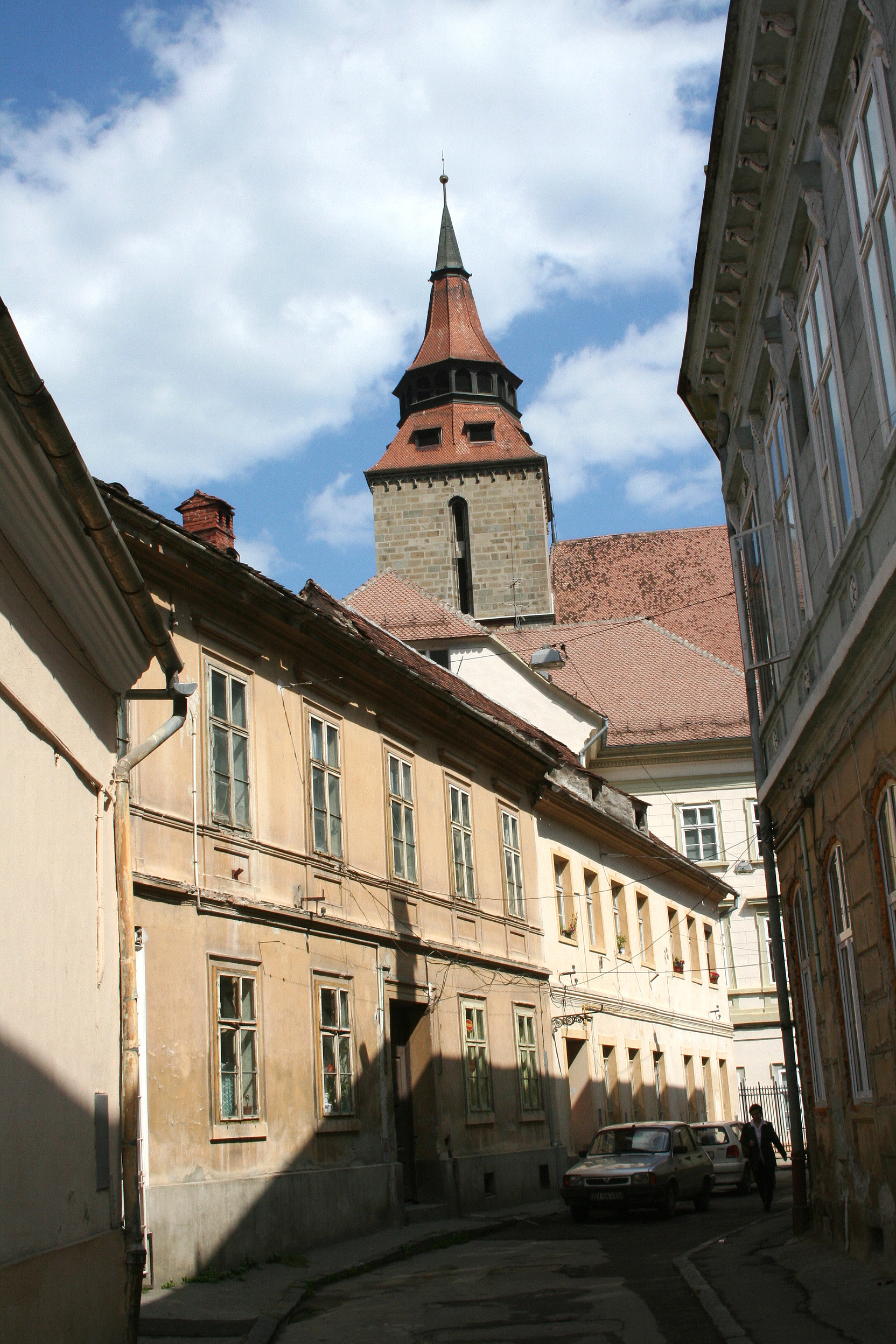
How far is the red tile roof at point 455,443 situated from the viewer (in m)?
61.1

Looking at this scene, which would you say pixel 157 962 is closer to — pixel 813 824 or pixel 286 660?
pixel 286 660

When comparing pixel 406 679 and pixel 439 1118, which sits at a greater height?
pixel 406 679

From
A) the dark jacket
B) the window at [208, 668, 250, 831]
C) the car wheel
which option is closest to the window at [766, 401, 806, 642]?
the window at [208, 668, 250, 831]

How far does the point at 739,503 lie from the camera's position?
53.7 feet

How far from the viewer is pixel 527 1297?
39.7ft

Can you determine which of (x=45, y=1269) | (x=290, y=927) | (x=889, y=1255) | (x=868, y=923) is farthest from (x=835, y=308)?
(x=290, y=927)

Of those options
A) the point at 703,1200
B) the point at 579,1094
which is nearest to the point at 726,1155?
the point at 579,1094

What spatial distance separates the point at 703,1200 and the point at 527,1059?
12.2 feet

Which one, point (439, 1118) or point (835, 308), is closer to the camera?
point (835, 308)

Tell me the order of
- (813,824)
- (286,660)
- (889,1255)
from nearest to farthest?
(889,1255)
(813,824)
(286,660)

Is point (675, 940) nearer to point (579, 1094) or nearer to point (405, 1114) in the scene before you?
point (579, 1094)

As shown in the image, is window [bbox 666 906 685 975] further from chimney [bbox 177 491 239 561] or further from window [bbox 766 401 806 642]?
window [bbox 766 401 806 642]

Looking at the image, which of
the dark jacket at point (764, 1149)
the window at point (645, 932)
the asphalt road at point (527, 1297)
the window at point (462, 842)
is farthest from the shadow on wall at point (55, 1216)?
the window at point (645, 932)

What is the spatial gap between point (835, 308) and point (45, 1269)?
26.2ft
